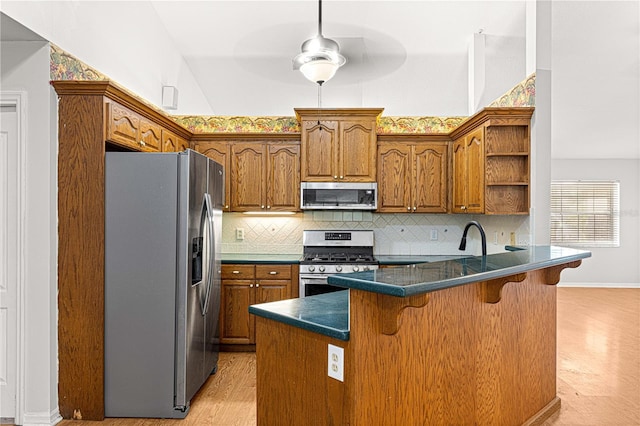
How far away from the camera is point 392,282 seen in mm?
1456

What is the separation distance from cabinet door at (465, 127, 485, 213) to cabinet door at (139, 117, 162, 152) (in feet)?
9.18

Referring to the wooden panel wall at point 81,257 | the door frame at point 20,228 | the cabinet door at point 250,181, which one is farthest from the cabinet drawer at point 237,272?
the door frame at point 20,228

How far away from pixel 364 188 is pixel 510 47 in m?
2.05

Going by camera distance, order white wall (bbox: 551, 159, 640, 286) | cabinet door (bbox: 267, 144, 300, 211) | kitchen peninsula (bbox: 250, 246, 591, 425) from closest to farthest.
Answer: kitchen peninsula (bbox: 250, 246, 591, 425), cabinet door (bbox: 267, 144, 300, 211), white wall (bbox: 551, 159, 640, 286)

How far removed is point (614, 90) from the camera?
19.1 ft

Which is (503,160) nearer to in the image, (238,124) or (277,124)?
(277,124)

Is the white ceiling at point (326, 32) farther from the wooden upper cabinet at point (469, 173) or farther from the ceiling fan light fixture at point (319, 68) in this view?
the wooden upper cabinet at point (469, 173)

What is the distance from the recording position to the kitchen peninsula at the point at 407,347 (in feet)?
5.17

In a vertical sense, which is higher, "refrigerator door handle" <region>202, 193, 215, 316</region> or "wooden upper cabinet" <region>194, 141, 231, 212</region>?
"wooden upper cabinet" <region>194, 141, 231, 212</region>

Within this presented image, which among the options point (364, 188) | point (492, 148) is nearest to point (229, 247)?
point (364, 188)

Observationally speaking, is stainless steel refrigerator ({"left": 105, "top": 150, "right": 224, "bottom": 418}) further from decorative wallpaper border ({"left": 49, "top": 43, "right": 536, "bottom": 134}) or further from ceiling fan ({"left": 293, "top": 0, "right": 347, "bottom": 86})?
decorative wallpaper border ({"left": 49, "top": 43, "right": 536, "bottom": 134})

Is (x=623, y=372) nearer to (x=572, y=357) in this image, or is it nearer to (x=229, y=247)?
(x=572, y=357)

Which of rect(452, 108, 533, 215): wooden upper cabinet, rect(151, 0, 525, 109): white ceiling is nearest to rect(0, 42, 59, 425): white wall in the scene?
rect(151, 0, 525, 109): white ceiling

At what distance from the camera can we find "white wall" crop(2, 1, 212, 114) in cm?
268
